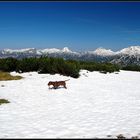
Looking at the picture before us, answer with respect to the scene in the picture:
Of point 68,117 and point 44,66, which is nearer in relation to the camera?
point 68,117

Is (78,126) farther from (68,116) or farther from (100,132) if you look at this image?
(68,116)

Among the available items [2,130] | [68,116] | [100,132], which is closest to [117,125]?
[100,132]

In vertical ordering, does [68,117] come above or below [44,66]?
below

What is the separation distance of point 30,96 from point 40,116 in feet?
28.5

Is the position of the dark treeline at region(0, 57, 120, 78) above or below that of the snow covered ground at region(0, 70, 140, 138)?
above

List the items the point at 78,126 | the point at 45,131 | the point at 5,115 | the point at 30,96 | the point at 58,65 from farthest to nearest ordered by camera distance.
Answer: the point at 58,65, the point at 30,96, the point at 5,115, the point at 78,126, the point at 45,131

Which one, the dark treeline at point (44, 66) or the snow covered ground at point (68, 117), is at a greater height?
the dark treeline at point (44, 66)

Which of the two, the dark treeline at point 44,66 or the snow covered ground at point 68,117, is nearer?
the snow covered ground at point 68,117

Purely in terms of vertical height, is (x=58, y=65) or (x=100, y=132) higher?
(x=58, y=65)

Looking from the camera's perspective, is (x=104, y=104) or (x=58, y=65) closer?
(x=104, y=104)

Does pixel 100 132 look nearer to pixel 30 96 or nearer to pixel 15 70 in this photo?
pixel 30 96

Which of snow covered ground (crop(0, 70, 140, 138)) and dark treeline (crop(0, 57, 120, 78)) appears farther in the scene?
dark treeline (crop(0, 57, 120, 78))

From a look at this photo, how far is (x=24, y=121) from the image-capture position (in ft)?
48.3

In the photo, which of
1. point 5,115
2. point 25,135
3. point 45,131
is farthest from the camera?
point 5,115
